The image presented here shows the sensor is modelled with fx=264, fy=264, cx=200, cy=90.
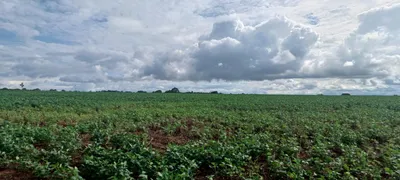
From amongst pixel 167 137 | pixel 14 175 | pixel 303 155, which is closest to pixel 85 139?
pixel 167 137

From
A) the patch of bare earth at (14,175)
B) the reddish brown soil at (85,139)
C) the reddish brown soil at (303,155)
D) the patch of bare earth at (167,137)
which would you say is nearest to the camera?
the patch of bare earth at (14,175)

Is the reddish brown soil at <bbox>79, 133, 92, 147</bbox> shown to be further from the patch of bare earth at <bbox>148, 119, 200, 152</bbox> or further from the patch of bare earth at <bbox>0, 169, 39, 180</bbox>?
the patch of bare earth at <bbox>0, 169, 39, 180</bbox>

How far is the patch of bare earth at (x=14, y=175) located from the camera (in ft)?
16.2

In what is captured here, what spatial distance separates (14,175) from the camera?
5082 mm

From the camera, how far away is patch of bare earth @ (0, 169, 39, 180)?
16.2 feet

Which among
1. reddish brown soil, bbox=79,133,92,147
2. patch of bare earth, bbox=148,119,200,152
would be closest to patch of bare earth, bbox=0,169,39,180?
reddish brown soil, bbox=79,133,92,147

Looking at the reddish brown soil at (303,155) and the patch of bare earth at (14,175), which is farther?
the reddish brown soil at (303,155)

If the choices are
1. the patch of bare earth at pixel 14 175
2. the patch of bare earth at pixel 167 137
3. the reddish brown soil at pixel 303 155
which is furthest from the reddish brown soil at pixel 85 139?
the reddish brown soil at pixel 303 155

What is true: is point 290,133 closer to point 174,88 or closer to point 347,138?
point 347,138

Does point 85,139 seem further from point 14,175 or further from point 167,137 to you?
point 14,175

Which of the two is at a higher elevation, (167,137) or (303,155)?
(167,137)

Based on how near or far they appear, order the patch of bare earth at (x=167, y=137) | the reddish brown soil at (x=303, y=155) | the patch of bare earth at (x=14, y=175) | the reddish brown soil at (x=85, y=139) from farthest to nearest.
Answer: the patch of bare earth at (x=167, y=137)
the reddish brown soil at (x=85, y=139)
the reddish brown soil at (x=303, y=155)
the patch of bare earth at (x=14, y=175)

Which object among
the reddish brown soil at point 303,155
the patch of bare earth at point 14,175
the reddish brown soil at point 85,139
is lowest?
the reddish brown soil at point 303,155

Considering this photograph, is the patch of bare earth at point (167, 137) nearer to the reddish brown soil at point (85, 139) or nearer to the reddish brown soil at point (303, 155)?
the reddish brown soil at point (85, 139)
